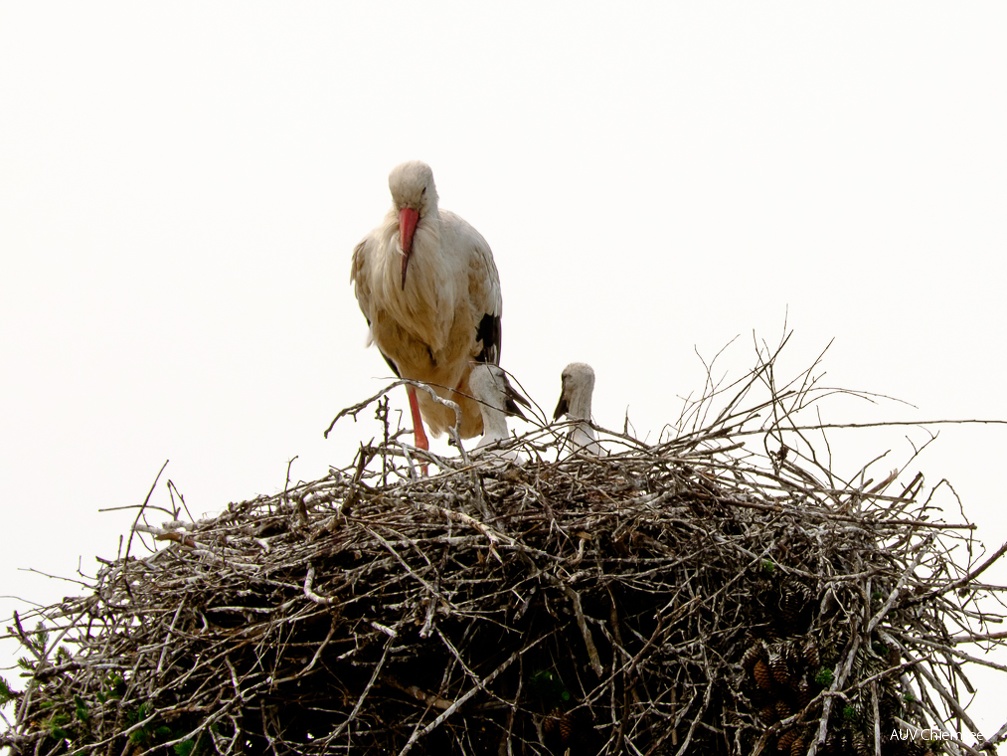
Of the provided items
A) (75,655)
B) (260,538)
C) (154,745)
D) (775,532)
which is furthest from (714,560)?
(75,655)

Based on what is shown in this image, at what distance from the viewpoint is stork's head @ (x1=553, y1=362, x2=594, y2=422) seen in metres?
3.96

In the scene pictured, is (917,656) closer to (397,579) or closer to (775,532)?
(775,532)

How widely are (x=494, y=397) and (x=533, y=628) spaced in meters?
1.57

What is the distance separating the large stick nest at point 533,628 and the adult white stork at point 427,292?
151cm

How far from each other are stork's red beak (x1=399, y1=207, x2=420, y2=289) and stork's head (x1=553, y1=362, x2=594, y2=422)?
601mm

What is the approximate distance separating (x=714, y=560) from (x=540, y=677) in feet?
1.29

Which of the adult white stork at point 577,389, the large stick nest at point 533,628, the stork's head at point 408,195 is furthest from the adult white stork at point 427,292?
the large stick nest at point 533,628

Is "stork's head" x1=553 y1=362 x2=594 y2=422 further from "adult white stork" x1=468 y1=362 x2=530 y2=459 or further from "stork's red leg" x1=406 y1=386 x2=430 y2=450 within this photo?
"stork's red leg" x1=406 y1=386 x2=430 y2=450

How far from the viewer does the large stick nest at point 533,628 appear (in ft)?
8.21

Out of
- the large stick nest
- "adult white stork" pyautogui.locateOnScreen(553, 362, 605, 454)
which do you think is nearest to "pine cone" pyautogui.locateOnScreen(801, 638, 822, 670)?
the large stick nest

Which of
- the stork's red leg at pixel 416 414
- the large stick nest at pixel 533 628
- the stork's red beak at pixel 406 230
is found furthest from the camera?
the stork's red leg at pixel 416 414

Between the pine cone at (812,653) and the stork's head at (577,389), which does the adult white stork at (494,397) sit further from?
the pine cone at (812,653)

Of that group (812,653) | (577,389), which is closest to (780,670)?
(812,653)

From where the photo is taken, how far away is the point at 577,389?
3961 mm
